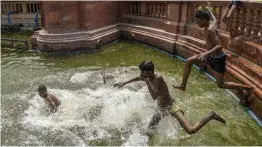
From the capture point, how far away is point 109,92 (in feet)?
24.1

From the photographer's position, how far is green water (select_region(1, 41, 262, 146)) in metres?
5.28

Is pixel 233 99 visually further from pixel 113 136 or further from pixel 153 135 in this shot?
pixel 113 136

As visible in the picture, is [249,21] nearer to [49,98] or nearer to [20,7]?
[49,98]

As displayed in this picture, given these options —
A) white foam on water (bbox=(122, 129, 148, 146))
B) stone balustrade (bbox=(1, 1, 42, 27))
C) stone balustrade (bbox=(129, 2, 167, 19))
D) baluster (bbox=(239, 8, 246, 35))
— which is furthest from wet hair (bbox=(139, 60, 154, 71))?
stone balustrade (bbox=(1, 1, 42, 27))

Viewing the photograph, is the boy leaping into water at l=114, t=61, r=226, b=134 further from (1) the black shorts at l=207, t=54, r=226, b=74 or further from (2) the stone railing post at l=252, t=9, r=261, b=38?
(2) the stone railing post at l=252, t=9, r=261, b=38

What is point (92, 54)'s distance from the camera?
10.9 m

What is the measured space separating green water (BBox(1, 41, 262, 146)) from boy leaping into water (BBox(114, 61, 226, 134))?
1.41 ft

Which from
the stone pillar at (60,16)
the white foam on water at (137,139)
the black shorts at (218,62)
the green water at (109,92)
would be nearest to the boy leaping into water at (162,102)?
the white foam on water at (137,139)

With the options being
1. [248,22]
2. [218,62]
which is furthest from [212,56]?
[248,22]

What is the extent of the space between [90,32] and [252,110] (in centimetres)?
689

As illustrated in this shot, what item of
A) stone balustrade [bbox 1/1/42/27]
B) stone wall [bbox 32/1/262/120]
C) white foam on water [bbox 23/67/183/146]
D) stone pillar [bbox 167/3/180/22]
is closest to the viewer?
white foam on water [bbox 23/67/183/146]

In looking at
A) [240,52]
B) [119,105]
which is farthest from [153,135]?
[240,52]

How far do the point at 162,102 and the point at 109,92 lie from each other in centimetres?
246

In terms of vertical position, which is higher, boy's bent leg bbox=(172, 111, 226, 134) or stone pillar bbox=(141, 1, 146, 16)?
stone pillar bbox=(141, 1, 146, 16)
